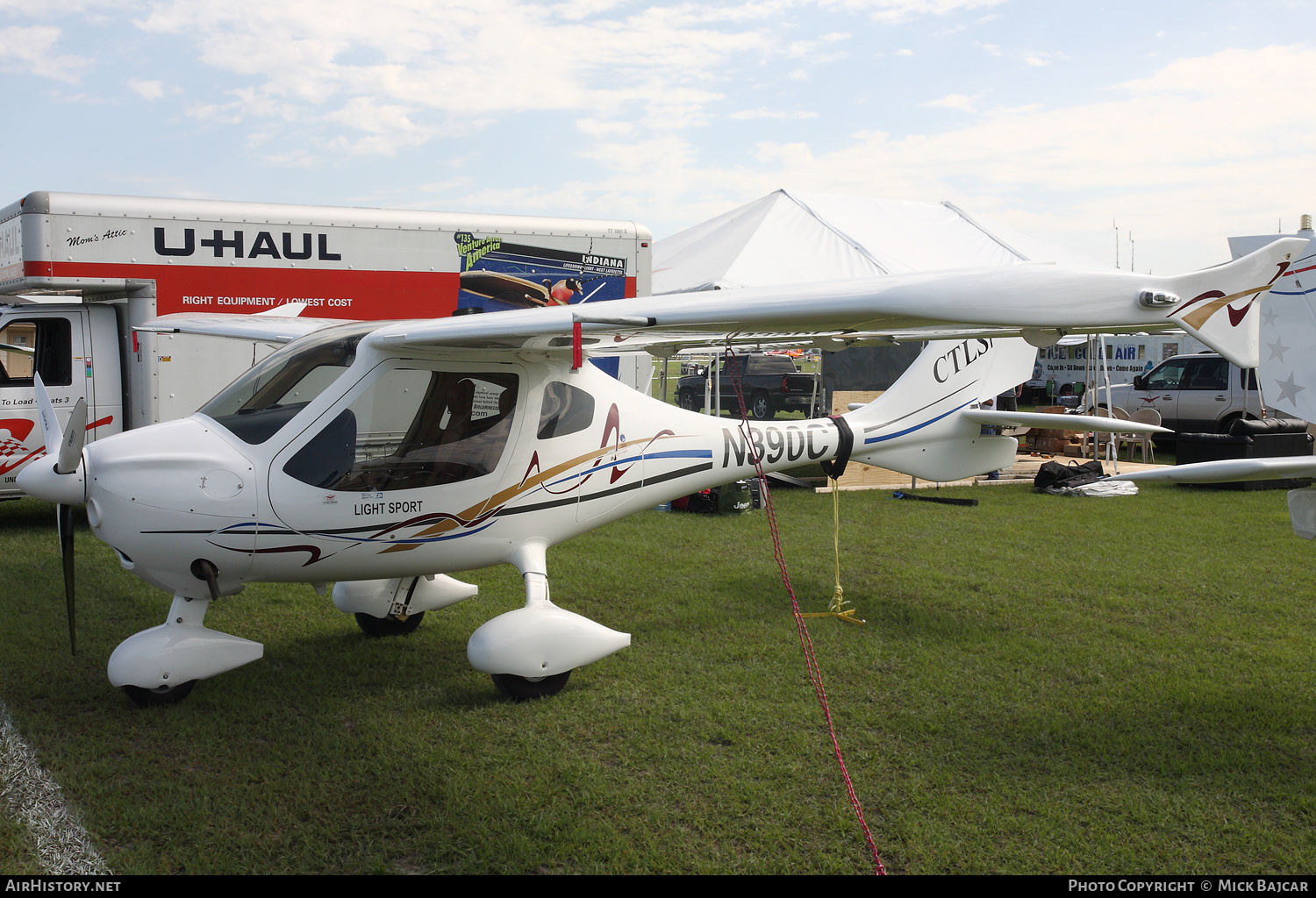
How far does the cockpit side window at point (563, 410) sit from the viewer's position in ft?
17.7

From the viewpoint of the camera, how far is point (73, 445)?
14.9 feet

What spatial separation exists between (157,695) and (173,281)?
560 cm

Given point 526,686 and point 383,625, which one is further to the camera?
point 383,625

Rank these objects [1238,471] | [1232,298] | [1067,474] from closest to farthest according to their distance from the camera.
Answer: [1232,298] → [1238,471] → [1067,474]

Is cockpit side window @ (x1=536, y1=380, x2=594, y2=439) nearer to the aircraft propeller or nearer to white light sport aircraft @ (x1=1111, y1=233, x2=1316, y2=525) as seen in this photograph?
the aircraft propeller

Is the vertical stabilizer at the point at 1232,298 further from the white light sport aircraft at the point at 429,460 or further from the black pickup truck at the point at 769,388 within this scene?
the black pickup truck at the point at 769,388

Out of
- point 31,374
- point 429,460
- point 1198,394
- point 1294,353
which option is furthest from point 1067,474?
point 31,374

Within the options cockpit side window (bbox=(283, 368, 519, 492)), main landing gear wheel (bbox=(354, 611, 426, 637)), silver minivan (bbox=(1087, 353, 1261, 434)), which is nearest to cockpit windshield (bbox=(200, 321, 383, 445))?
cockpit side window (bbox=(283, 368, 519, 492))

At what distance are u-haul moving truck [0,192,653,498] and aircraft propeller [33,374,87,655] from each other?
12.3ft

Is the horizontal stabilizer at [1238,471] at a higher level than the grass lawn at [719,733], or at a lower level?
higher

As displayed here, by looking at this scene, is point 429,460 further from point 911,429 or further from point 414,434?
point 911,429

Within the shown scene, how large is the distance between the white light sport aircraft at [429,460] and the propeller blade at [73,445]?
0.01 meters

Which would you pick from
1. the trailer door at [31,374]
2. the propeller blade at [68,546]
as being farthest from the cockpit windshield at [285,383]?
the trailer door at [31,374]

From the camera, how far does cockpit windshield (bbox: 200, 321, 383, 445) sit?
4.96 m
